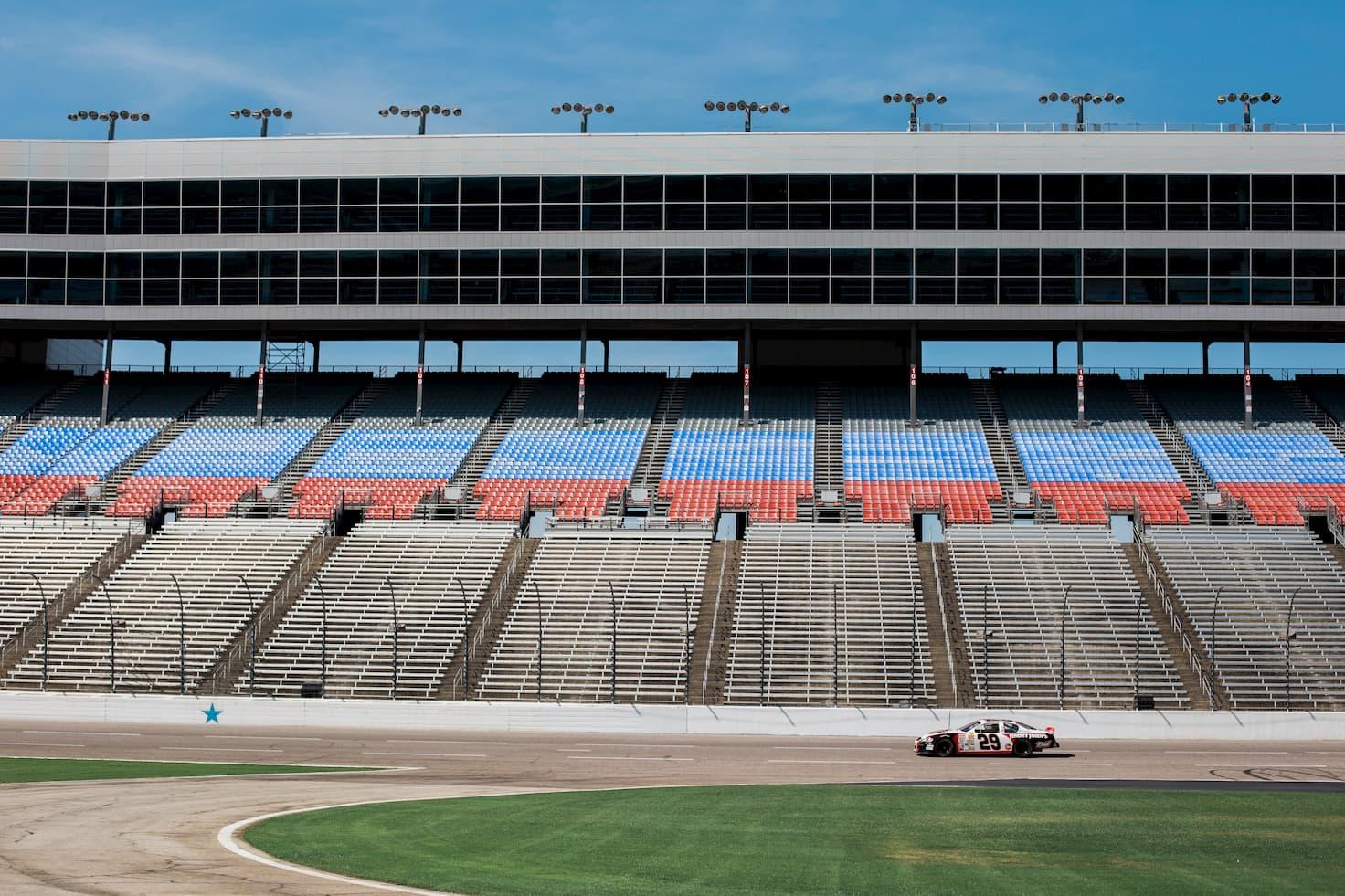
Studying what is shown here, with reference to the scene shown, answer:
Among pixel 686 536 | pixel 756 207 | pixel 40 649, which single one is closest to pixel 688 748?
pixel 686 536

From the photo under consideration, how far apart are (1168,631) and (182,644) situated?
36.5m

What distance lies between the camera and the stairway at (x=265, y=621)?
2142 inches

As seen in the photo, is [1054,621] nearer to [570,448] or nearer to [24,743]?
[570,448]

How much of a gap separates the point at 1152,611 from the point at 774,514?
16936 millimetres

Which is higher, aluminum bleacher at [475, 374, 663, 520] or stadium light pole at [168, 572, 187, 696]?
aluminum bleacher at [475, 374, 663, 520]

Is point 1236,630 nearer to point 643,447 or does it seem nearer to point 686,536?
point 686,536

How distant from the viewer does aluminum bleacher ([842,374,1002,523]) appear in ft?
216

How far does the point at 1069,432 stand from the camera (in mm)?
73062

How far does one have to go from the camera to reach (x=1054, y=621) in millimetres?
55469

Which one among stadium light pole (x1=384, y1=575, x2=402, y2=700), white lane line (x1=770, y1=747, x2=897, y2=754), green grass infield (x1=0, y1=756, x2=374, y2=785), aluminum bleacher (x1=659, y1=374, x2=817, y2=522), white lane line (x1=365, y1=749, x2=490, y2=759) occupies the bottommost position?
white lane line (x1=770, y1=747, x2=897, y2=754)

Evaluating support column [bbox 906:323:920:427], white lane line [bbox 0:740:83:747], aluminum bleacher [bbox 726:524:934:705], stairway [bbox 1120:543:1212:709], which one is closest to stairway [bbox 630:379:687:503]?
aluminum bleacher [bbox 726:524:934:705]

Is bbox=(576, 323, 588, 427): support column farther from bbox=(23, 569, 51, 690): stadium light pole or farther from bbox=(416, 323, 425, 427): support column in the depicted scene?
bbox=(23, 569, 51, 690): stadium light pole

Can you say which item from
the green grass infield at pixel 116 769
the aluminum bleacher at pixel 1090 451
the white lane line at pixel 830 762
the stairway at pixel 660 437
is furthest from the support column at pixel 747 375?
the green grass infield at pixel 116 769

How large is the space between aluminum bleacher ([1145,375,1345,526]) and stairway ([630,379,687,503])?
25237 mm
